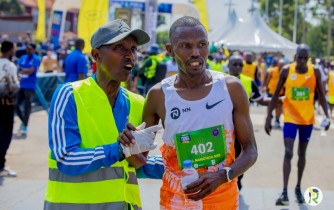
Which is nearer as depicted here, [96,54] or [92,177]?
[92,177]

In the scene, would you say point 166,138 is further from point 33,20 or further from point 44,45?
point 33,20

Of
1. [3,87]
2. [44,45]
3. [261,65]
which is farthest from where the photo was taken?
[44,45]

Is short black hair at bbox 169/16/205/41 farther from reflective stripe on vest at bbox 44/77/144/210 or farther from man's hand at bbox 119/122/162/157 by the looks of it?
man's hand at bbox 119/122/162/157

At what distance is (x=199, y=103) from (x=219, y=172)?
412 millimetres

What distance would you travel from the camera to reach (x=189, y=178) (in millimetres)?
3289

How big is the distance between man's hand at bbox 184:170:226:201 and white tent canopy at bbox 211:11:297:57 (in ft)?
103

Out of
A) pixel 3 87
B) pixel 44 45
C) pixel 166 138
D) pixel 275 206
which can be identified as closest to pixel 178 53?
pixel 166 138

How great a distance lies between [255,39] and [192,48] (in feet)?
109

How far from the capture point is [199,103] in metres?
3.51

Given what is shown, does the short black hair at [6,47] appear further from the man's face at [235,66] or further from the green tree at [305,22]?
the green tree at [305,22]

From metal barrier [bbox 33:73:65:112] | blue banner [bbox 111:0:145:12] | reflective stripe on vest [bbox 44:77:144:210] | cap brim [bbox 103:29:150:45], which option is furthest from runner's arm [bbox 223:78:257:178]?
blue banner [bbox 111:0:145:12]

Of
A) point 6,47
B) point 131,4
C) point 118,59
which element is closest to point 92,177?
point 118,59

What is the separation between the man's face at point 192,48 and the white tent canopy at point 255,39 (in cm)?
3123

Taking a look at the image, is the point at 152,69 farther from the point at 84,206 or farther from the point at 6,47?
the point at 84,206
